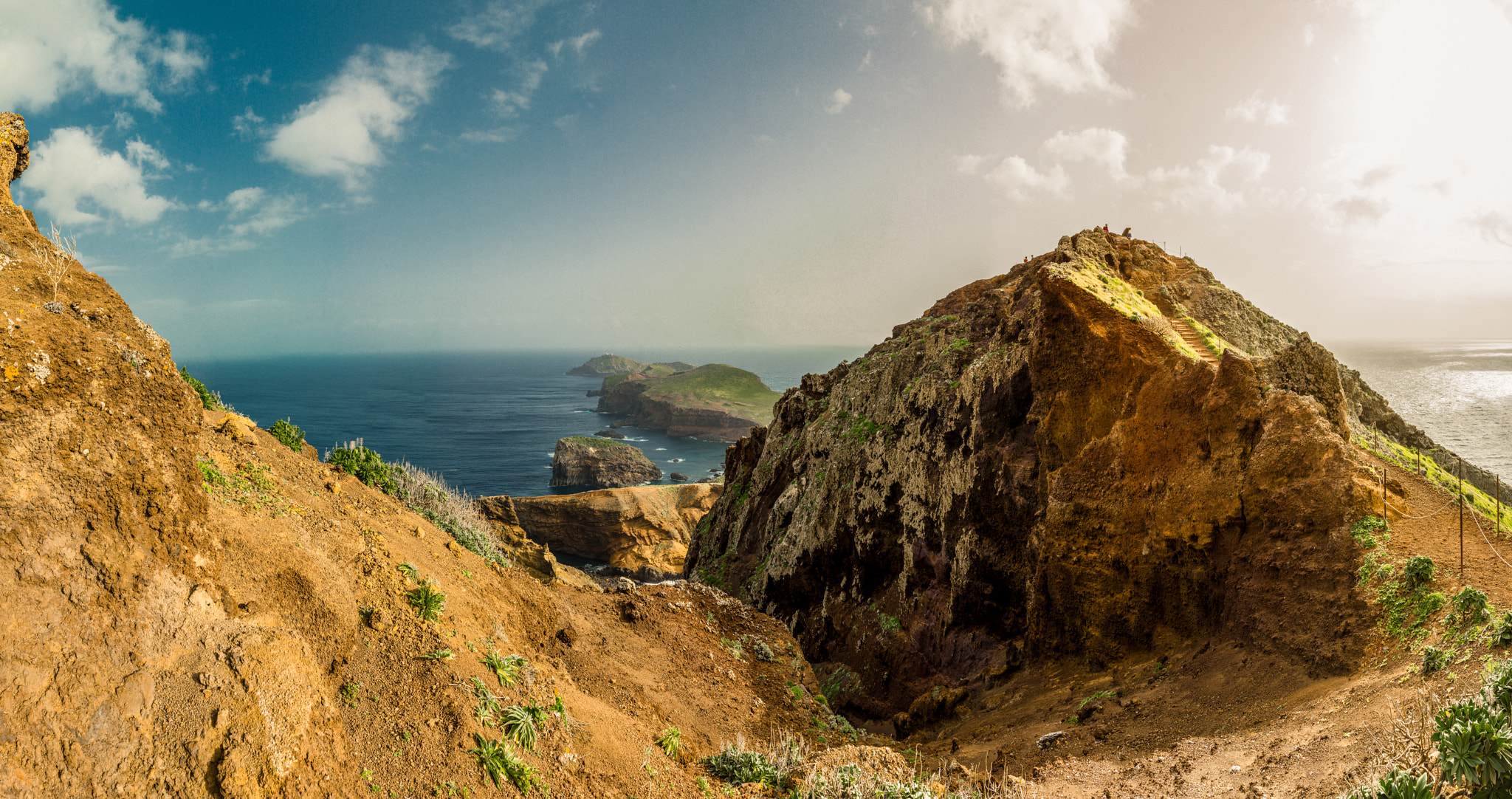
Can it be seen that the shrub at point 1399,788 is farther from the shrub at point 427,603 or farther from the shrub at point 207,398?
the shrub at point 207,398

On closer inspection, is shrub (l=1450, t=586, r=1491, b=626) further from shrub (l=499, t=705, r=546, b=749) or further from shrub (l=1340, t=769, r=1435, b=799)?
shrub (l=499, t=705, r=546, b=749)

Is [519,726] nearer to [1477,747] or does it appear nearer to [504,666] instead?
[504,666]

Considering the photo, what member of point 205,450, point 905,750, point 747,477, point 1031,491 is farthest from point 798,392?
point 205,450

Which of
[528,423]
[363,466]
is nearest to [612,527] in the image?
[363,466]

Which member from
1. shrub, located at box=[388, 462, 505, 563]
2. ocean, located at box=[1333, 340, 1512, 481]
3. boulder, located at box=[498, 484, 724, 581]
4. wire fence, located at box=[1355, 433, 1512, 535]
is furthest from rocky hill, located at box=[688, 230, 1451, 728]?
ocean, located at box=[1333, 340, 1512, 481]

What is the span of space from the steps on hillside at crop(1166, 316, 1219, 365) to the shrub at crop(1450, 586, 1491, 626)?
26.6 ft

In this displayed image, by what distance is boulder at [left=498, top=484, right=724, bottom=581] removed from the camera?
68625 millimetres

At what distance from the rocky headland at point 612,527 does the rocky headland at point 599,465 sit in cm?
2532

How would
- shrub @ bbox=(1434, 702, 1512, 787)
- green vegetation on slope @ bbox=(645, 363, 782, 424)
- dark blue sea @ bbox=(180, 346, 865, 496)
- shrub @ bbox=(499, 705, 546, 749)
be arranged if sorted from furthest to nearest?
green vegetation on slope @ bbox=(645, 363, 782, 424), dark blue sea @ bbox=(180, 346, 865, 496), shrub @ bbox=(499, 705, 546, 749), shrub @ bbox=(1434, 702, 1512, 787)

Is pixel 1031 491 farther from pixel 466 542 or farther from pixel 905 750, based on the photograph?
pixel 466 542

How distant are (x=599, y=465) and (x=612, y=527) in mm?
33251

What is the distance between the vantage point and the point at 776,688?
56.3 ft

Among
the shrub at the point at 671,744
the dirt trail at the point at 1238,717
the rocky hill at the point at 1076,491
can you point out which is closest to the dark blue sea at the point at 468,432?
the rocky hill at the point at 1076,491

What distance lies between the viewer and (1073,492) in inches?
751
